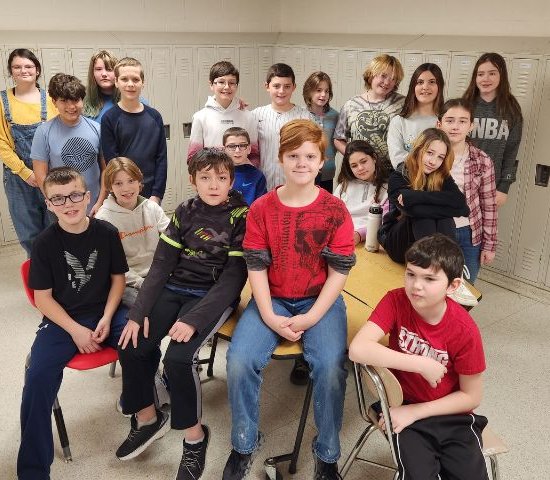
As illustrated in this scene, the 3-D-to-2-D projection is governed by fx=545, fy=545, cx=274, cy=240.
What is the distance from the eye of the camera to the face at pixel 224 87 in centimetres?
327

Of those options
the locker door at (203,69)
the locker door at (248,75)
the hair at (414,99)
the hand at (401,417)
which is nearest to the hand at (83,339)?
the hand at (401,417)

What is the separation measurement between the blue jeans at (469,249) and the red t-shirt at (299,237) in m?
0.98

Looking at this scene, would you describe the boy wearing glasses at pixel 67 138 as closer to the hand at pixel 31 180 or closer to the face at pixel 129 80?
the face at pixel 129 80

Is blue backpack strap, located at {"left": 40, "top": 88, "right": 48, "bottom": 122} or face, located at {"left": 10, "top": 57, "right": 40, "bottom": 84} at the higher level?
face, located at {"left": 10, "top": 57, "right": 40, "bottom": 84}

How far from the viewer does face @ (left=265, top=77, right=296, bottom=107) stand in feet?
10.8

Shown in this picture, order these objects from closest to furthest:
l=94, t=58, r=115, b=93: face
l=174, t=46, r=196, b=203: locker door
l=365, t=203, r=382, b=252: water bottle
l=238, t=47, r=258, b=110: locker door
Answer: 1. l=365, t=203, r=382, b=252: water bottle
2. l=94, t=58, r=115, b=93: face
3. l=174, t=46, r=196, b=203: locker door
4. l=238, t=47, r=258, b=110: locker door

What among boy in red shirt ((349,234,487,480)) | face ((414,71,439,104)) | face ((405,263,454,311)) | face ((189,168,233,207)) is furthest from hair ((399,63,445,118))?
face ((405,263,454,311))

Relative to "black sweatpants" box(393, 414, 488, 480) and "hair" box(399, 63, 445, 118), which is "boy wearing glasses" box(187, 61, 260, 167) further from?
"black sweatpants" box(393, 414, 488, 480)

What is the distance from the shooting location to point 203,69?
5.11 m

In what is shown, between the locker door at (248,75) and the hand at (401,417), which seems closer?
the hand at (401,417)

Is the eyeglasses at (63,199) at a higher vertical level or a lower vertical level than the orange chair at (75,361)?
higher

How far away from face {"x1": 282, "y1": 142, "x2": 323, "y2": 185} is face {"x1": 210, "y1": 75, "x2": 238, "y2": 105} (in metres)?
1.39

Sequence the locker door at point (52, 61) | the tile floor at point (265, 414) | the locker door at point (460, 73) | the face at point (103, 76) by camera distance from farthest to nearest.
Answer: the locker door at point (52, 61) → the locker door at point (460, 73) → the face at point (103, 76) → the tile floor at point (265, 414)

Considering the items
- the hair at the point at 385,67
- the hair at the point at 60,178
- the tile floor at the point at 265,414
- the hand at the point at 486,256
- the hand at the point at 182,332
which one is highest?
the hair at the point at 385,67
